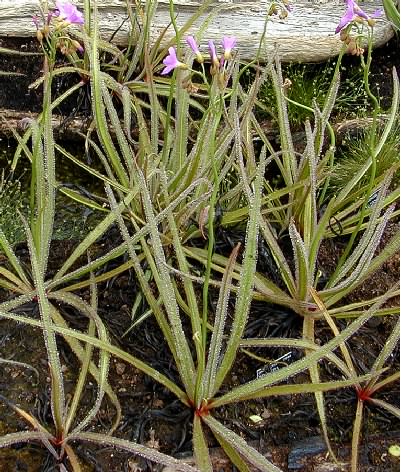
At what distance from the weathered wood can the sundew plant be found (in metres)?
0.27

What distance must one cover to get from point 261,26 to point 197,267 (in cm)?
93

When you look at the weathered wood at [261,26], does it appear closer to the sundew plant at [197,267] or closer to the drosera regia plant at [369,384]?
the sundew plant at [197,267]

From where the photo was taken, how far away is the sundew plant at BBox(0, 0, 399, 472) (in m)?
1.05

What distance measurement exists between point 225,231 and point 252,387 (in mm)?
471

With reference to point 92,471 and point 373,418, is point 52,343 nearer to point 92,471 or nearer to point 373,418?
point 92,471

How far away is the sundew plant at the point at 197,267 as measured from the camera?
→ 1.05m

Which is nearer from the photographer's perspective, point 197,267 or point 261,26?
point 197,267

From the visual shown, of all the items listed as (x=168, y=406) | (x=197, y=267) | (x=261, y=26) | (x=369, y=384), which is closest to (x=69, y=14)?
(x=197, y=267)

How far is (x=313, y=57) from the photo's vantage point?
1.97 m

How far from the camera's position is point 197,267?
4.57 ft

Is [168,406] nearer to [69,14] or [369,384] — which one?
[369,384]

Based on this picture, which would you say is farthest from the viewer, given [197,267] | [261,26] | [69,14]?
[261,26]

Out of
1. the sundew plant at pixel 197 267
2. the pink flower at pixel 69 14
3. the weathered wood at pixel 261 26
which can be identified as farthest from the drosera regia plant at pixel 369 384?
the weathered wood at pixel 261 26

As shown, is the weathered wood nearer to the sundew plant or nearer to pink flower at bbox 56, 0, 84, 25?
the sundew plant
